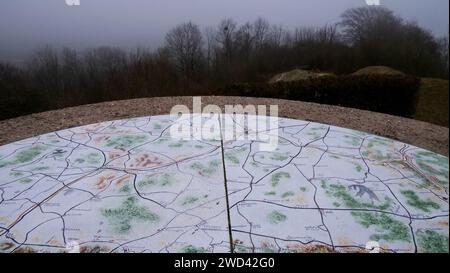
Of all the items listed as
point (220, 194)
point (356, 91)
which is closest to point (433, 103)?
point (356, 91)

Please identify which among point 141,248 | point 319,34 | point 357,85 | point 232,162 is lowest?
point 141,248

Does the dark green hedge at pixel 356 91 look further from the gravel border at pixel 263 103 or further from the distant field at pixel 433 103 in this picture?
the gravel border at pixel 263 103

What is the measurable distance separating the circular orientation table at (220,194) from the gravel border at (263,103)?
637mm

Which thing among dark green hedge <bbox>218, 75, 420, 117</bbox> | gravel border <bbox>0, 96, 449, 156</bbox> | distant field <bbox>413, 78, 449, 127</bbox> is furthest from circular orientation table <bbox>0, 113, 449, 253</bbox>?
distant field <bbox>413, 78, 449, 127</bbox>

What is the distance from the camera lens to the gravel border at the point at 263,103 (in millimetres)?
5363

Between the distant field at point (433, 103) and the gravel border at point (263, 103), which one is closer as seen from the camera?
the gravel border at point (263, 103)

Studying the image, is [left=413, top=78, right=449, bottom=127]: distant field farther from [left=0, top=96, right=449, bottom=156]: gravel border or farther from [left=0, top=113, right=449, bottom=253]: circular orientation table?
[left=0, top=113, right=449, bottom=253]: circular orientation table

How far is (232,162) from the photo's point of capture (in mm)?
4129

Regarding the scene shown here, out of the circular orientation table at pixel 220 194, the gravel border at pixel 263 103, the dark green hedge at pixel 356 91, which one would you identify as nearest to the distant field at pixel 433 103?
the dark green hedge at pixel 356 91

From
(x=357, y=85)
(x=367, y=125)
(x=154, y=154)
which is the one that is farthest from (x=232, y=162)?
(x=357, y=85)

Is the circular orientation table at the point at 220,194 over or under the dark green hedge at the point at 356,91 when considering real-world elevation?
under

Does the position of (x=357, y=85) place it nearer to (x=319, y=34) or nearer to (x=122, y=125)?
(x=122, y=125)

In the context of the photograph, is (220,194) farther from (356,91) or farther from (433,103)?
(433,103)
